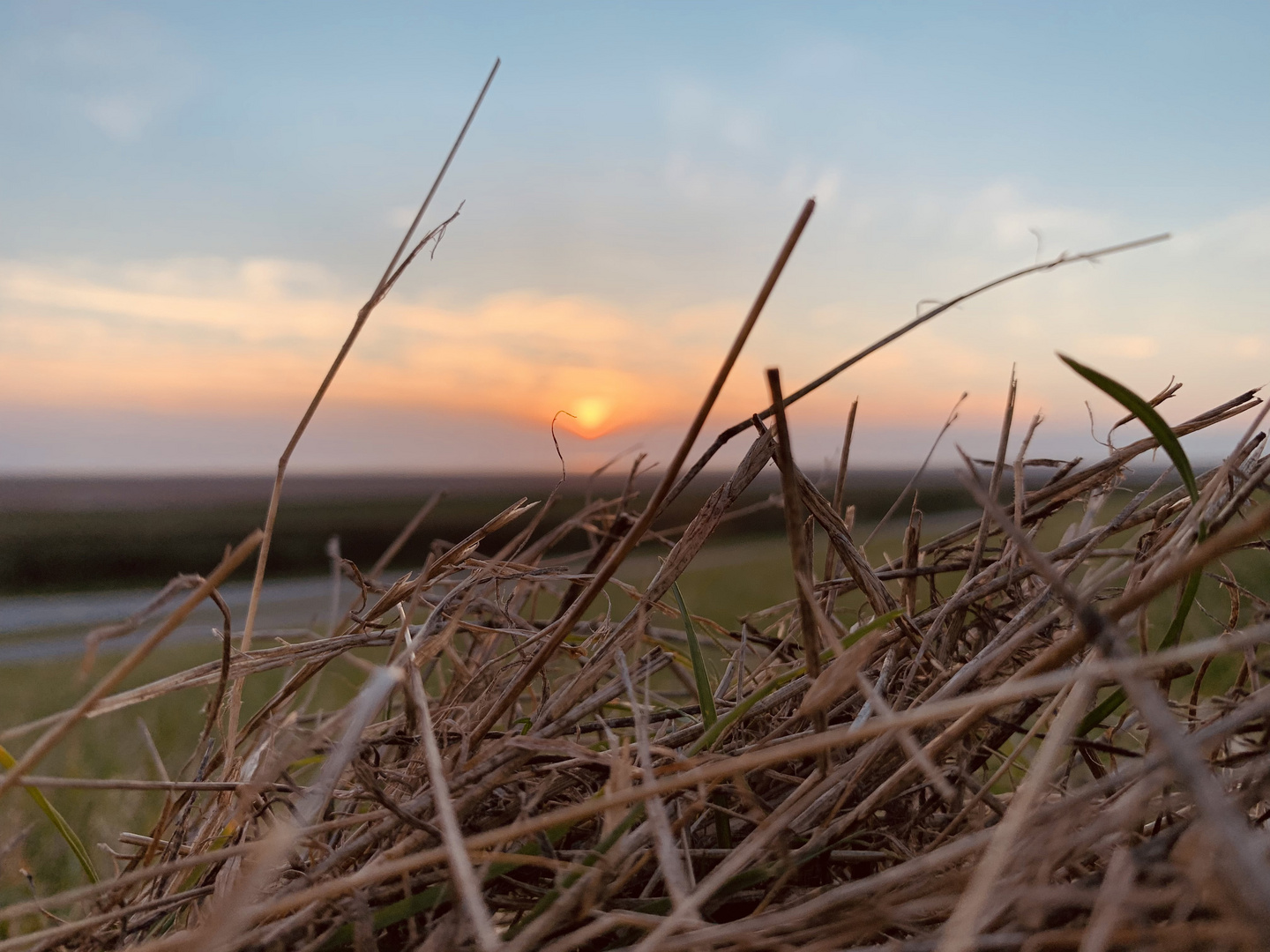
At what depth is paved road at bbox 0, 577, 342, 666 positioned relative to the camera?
26.8 feet

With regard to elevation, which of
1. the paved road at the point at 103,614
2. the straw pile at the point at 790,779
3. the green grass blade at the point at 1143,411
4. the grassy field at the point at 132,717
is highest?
the green grass blade at the point at 1143,411

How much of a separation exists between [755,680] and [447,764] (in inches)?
14.1

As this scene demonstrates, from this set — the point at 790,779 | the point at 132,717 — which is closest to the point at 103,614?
the point at 132,717

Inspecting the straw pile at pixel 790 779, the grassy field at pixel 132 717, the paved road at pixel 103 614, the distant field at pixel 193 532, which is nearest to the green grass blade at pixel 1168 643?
the straw pile at pixel 790 779

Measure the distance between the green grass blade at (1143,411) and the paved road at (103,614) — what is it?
6328 millimetres

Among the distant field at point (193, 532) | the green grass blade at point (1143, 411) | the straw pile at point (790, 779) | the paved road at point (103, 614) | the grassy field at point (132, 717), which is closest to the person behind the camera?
the straw pile at point (790, 779)

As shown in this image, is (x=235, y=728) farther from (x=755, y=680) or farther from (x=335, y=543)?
(x=755, y=680)

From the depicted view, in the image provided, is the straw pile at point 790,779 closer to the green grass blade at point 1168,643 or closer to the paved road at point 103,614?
the green grass blade at point 1168,643

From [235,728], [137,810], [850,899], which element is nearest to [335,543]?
[235,728]

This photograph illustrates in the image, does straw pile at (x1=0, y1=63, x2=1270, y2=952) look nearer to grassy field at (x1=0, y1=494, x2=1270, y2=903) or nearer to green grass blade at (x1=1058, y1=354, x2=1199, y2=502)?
green grass blade at (x1=1058, y1=354, x2=1199, y2=502)

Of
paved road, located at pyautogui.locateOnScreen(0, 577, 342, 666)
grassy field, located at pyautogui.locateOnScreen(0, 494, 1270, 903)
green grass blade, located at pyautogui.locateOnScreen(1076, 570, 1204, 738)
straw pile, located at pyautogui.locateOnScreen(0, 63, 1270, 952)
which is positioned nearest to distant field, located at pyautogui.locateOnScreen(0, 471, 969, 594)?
paved road, located at pyautogui.locateOnScreen(0, 577, 342, 666)

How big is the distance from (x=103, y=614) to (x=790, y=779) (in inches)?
505

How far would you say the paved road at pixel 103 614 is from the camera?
8156mm

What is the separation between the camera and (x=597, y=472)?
1187mm
